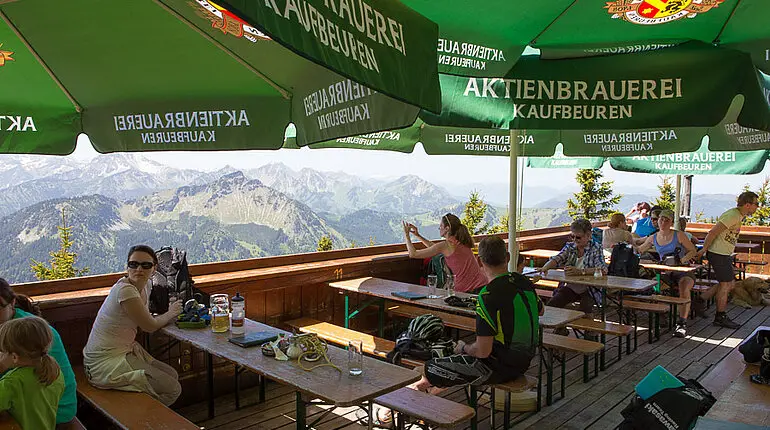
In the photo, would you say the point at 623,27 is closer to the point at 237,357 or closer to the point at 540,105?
the point at 540,105

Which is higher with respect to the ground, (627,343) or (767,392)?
(767,392)

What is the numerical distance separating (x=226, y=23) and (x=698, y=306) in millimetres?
7411

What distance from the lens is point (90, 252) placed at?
45.0 ft

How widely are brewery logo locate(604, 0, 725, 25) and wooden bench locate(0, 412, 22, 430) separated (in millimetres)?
3330

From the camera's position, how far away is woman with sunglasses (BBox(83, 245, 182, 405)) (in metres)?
3.46

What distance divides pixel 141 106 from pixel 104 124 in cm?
29

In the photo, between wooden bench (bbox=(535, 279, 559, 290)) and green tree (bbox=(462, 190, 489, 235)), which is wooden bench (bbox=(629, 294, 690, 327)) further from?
green tree (bbox=(462, 190, 489, 235))

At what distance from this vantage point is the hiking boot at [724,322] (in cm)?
710

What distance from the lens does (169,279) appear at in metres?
4.32

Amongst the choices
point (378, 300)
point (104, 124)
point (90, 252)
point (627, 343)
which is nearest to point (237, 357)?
point (104, 124)

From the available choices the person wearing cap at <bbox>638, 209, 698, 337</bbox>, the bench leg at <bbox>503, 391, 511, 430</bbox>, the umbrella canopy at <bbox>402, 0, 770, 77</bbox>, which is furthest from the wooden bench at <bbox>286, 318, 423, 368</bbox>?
the person wearing cap at <bbox>638, 209, 698, 337</bbox>

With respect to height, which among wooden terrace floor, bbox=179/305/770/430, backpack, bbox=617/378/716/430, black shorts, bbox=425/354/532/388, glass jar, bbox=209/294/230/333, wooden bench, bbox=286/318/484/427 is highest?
glass jar, bbox=209/294/230/333

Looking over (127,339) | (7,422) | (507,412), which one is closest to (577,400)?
(507,412)

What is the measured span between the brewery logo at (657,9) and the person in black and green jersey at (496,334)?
61.4 inches
